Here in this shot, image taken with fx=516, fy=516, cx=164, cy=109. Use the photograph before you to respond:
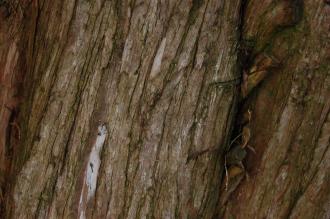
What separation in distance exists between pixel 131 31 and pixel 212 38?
0.38 metres

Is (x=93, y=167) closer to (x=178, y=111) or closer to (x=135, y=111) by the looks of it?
(x=135, y=111)

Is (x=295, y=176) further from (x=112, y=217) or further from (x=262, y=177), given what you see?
(x=112, y=217)

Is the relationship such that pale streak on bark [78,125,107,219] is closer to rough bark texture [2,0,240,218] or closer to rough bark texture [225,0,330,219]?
rough bark texture [2,0,240,218]

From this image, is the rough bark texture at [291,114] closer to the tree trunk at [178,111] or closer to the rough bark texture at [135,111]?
the tree trunk at [178,111]

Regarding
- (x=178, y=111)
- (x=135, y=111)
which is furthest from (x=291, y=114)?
(x=135, y=111)

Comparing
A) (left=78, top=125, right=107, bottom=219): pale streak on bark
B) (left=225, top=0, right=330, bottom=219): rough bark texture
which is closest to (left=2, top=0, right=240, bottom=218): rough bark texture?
(left=78, top=125, right=107, bottom=219): pale streak on bark

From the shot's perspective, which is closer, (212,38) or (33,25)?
(212,38)

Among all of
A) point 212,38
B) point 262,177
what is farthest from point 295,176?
point 212,38

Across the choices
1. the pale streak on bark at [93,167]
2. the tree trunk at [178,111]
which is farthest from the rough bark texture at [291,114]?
the pale streak on bark at [93,167]

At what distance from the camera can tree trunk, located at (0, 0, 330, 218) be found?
2.39 metres

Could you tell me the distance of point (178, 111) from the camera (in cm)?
240

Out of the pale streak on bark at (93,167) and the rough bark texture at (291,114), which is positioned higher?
the rough bark texture at (291,114)

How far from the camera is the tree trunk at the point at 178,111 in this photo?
239 centimetres

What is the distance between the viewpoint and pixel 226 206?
8.38ft
